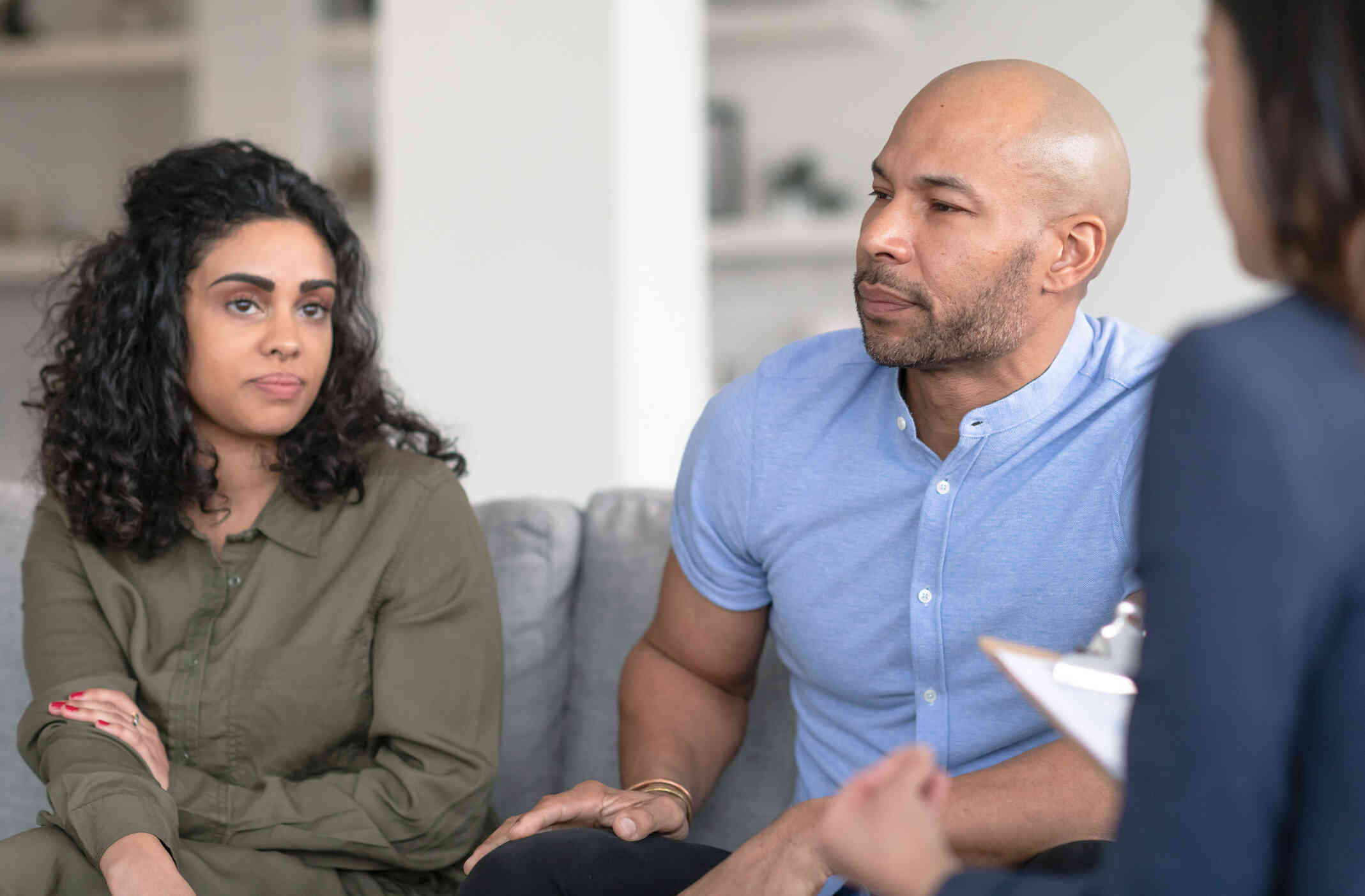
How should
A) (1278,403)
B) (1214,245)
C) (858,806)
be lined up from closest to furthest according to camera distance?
(1278,403)
(858,806)
(1214,245)

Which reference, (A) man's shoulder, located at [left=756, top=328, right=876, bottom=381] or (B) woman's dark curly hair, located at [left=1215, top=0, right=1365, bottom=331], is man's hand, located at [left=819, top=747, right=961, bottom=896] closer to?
(B) woman's dark curly hair, located at [left=1215, top=0, right=1365, bottom=331]

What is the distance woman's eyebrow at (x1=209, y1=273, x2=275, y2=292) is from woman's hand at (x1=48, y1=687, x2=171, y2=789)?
49 cm

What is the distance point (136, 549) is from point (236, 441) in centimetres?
18

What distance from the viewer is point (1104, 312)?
177 inches

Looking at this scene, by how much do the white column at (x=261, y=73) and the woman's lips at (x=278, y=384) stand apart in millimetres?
2976

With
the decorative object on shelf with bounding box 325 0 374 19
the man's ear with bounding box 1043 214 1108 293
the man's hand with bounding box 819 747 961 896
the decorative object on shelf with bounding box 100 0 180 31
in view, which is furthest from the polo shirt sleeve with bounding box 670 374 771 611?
the decorative object on shelf with bounding box 100 0 180 31

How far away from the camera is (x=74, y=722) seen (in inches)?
57.3

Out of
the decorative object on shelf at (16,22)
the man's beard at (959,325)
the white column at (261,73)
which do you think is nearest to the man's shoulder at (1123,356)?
the man's beard at (959,325)

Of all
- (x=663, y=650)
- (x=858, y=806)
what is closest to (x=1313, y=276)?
(x=858, y=806)

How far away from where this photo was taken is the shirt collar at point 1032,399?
4.64ft

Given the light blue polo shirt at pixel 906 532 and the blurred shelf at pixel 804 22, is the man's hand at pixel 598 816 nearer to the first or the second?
the light blue polo shirt at pixel 906 532

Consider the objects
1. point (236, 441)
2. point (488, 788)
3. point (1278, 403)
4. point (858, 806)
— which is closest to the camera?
point (1278, 403)

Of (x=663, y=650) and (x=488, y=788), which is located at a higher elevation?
(x=663, y=650)

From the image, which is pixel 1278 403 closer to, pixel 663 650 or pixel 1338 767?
pixel 1338 767
